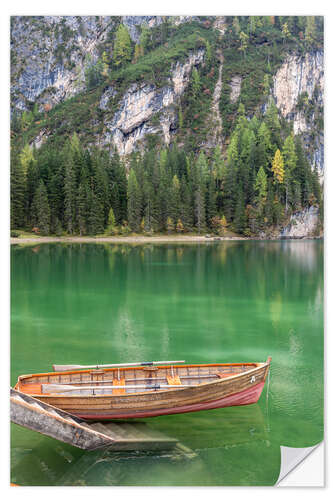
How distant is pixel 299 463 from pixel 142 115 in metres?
32.4

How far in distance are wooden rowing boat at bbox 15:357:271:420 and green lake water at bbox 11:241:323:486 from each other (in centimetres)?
31

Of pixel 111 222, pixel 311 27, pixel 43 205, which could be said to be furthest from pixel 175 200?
pixel 311 27

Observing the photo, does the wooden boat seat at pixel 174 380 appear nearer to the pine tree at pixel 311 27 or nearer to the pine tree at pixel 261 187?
the pine tree at pixel 311 27

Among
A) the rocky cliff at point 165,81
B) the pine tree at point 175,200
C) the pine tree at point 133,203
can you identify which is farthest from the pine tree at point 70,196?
the pine tree at point 175,200

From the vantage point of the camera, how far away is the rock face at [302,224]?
31.5ft

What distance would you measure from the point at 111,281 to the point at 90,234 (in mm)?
1959

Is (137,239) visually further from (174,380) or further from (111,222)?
(174,380)

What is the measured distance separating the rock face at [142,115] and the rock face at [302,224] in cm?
1253

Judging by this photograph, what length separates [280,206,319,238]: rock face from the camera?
9609mm

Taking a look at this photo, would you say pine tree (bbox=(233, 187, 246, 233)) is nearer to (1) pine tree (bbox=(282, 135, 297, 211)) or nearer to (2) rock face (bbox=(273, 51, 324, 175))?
(1) pine tree (bbox=(282, 135, 297, 211))

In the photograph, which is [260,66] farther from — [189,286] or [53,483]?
[53,483]

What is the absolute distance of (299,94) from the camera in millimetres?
13516

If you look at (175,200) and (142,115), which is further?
(142,115)
